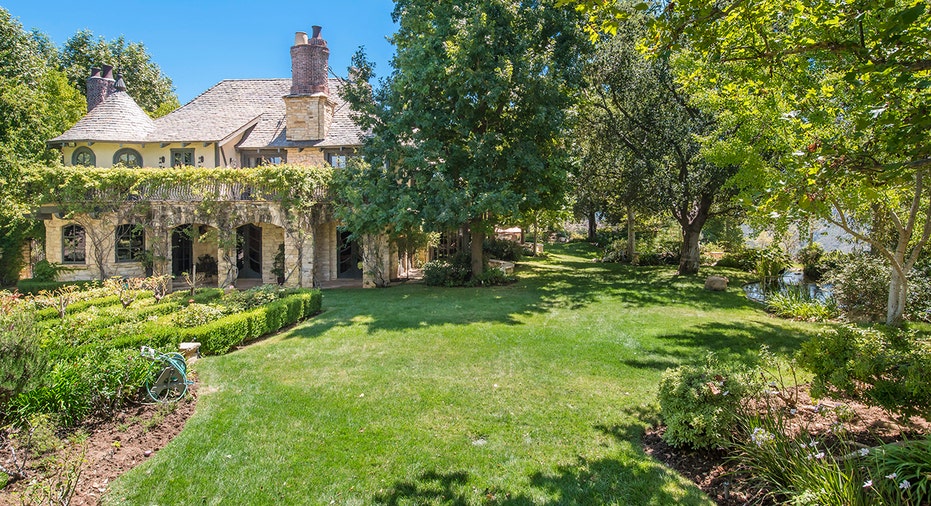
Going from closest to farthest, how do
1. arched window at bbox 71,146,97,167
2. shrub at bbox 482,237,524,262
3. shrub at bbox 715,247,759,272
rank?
1. arched window at bbox 71,146,97,167
2. shrub at bbox 715,247,759,272
3. shrub at bbox 482,237,524,262

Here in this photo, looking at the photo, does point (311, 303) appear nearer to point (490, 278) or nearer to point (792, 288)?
point (490, 278)

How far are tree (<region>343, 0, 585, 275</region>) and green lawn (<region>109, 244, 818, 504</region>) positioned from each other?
16.8 ft

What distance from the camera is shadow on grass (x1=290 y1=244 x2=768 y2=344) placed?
1395 centimetres

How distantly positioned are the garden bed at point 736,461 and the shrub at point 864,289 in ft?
30.8

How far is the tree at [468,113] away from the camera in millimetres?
17359

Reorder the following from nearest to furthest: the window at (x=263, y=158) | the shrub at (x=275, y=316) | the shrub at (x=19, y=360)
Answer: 1. the shrub at (x=19, y=360)
2. the shrub at (x=275, y=316)
3. the window at (x=263, y=158)

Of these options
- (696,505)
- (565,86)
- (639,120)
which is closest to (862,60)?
(696,505)

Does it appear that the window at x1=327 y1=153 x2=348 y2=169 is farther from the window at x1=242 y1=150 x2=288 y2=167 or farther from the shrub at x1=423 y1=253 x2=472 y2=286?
the shrub at x1=423 y1=253 x2=472 y2=286

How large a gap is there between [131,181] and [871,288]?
1056 inches

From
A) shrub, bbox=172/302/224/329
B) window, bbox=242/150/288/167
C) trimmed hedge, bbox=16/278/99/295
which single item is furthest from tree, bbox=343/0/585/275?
trimmed hedge, bbox=16/278/99/295

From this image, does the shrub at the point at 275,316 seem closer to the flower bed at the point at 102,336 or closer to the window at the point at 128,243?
the flower bed at the point at 102,336

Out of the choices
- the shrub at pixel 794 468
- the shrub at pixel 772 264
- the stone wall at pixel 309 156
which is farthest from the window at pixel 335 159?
the shrub at pixel 794 468

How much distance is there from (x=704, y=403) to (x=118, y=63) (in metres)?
49.8

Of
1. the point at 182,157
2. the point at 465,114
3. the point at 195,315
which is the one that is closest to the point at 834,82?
the point at 465,114
